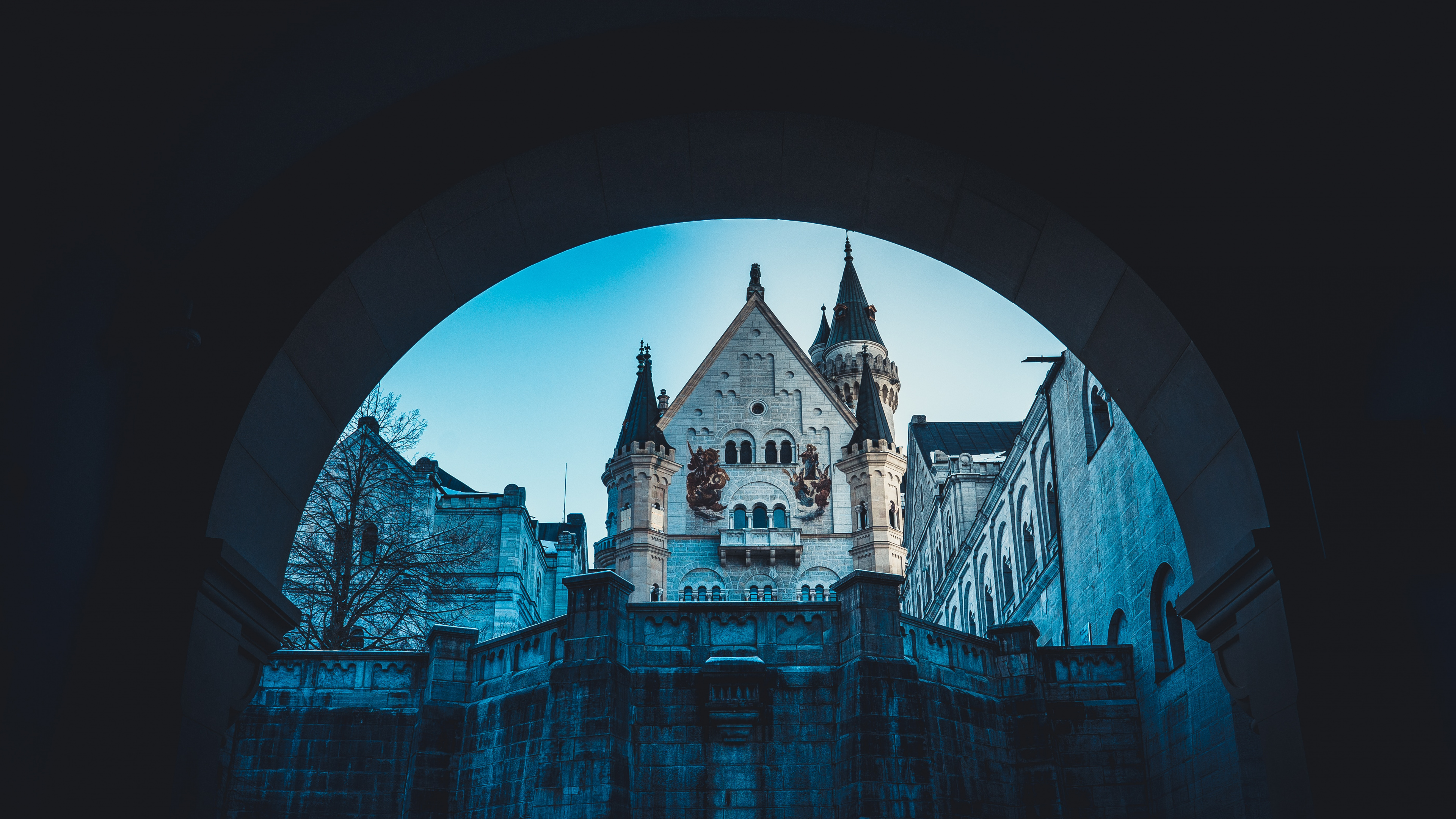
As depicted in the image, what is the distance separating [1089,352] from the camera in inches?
263

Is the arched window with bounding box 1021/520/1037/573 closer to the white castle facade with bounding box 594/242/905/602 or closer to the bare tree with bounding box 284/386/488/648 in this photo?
the white castle facade with bounding box 594/242/905/602

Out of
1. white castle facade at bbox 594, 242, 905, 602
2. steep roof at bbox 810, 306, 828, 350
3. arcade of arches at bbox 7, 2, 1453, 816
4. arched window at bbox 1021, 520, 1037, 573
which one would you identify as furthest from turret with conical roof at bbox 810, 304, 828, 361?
arcade of arches at bbox 7, 2, 1453, 816

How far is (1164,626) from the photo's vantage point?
2234 cm

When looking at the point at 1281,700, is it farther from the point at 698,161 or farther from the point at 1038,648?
the point at 1038,648

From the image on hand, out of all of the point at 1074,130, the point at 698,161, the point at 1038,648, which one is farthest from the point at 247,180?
the point at 1038,648

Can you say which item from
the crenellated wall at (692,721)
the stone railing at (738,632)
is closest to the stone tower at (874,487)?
the crenellated wall at (692,721)

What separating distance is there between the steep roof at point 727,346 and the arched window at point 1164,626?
32380 mm

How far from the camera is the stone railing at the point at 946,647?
20844mm

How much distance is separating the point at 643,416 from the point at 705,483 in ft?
16.0

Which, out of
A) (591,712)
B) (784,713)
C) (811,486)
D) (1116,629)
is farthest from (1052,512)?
(811,486)

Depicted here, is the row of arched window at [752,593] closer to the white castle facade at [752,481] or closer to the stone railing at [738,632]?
the white castle facade at [752,481]

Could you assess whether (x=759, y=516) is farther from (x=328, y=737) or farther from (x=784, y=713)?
(x=328, y=737)

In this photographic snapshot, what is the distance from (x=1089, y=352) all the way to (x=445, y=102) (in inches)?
154

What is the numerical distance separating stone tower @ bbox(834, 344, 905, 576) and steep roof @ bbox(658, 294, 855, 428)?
15.5 ft
